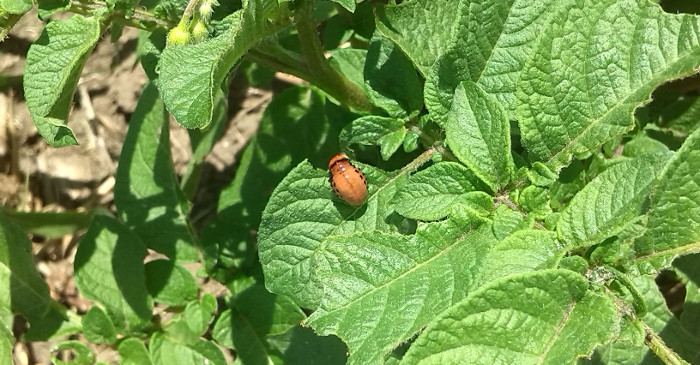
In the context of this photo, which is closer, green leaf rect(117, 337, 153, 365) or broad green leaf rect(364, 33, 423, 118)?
broad green leaf rect(364, 33, 423, 118)

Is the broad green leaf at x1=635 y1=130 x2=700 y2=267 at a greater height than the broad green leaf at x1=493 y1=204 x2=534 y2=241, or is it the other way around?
the broad green leaf at x1=635 y1=130 x2=700 y2=267

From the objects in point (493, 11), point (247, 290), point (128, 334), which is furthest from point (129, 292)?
point (493, 11)

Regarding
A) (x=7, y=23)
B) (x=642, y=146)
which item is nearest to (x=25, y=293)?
(x=7, y=23)

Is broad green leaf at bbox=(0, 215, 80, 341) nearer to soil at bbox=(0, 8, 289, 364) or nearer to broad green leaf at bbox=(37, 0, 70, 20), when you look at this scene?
soil at bbox=(0, 8, 289, 364)

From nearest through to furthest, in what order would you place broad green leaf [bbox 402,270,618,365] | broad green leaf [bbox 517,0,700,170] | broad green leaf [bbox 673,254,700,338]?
broad green leaf [bbox 402,270,618,365] < broad green leaf [bbox 517,0,700,170] < broad green leaf [bbox 673,254,700,338]

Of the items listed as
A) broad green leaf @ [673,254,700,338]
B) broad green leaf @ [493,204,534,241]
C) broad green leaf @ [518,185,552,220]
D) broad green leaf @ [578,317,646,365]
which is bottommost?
broad green leaf @ [578,317,646,365]

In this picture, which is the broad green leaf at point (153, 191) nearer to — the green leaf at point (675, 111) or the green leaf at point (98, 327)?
the green leaf at point (98, 327)

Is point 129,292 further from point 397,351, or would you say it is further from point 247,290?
point 397,351

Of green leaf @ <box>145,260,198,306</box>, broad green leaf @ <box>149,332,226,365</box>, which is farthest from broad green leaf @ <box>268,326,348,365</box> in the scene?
green leaf @ <box>145,260,198,306</box>
